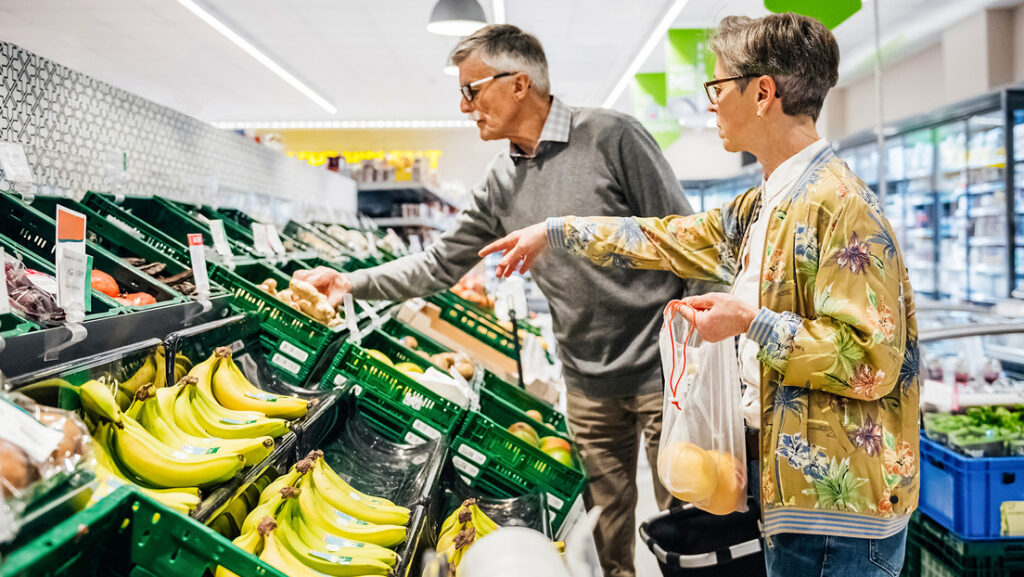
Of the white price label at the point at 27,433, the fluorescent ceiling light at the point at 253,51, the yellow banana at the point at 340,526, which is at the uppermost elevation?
the fluorescent ceiling light at the point at 253,51

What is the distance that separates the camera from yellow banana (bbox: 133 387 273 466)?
1444 mm

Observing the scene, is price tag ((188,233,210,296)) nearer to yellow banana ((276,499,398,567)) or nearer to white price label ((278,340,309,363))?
white price label ((278,340,309,363))

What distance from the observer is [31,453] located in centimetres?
86

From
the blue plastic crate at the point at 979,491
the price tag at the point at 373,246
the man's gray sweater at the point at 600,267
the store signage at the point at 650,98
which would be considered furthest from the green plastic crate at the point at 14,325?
the store signage at the point at 650,98

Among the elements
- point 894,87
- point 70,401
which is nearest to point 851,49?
point 894,87

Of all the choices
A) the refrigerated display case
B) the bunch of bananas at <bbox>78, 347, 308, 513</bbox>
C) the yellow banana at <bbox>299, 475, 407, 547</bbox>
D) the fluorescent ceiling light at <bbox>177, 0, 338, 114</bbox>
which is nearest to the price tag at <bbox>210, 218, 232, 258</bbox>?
the bunch of bananas at <bbox>78, 347, 308, 513</bbox>

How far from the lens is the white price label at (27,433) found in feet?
2.81

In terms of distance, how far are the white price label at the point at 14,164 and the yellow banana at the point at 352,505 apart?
3.68ft

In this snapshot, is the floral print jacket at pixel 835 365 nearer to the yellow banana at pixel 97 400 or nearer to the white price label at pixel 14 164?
the yellow banana at pixel 97 400

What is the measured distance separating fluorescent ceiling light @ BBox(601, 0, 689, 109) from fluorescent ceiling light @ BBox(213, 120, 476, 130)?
3877 millimetres

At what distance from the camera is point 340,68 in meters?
11.1

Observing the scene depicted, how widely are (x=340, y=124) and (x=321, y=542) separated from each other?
15.1m

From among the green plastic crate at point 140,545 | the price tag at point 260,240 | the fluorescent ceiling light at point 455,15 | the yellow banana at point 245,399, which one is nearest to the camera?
the green plastic crate at point 140,545

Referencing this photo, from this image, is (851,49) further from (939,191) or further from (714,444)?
(714,444)
